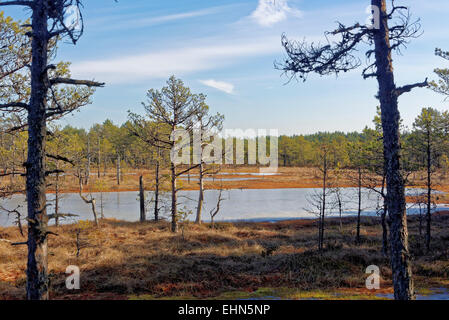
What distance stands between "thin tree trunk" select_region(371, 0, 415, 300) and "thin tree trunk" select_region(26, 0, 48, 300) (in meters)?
7.46

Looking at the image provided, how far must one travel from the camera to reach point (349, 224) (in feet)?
102

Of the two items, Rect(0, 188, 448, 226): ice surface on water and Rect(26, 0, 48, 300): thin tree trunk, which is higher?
Rect(26, 0, 48, 300): thin tree trunk

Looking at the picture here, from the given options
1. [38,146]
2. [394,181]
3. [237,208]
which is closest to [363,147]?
[394,181]

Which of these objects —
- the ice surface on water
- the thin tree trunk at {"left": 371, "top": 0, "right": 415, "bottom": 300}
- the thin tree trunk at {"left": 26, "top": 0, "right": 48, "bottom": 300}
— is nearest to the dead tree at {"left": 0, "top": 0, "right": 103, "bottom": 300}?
the thin tree trunk at {"left": 26, "top": 0, "right": 48, "bottom": 300}

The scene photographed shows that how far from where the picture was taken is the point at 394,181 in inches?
291

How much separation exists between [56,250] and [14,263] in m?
2.55

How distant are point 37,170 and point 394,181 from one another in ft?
25.1

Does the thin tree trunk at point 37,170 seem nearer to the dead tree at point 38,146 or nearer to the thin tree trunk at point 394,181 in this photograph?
the dead tree at point 38,146

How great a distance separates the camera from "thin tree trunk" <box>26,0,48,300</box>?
253 inches

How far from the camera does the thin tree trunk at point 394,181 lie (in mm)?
7277

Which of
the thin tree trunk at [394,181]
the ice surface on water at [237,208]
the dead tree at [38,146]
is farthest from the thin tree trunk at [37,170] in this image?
the ice surface on water at [237,208]

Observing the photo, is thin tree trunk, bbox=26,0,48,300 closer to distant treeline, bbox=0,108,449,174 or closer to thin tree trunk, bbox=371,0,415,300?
distant treeline, bbox=0,108,449,174

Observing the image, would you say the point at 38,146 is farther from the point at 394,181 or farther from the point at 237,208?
the point at 237,208

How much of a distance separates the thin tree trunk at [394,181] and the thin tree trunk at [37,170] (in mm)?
7456
